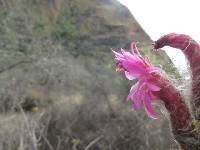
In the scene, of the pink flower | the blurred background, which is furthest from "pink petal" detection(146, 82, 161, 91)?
the blurred background

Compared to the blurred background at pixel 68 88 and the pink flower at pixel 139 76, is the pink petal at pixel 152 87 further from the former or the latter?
the blurred background at pixel 68 88

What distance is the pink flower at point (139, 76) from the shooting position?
7.70 feet

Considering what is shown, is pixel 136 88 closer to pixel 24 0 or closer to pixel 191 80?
pixel 191 80

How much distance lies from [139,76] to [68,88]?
19724 mm

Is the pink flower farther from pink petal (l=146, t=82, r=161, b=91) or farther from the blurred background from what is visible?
the blurred background

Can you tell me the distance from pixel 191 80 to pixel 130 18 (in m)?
10.4

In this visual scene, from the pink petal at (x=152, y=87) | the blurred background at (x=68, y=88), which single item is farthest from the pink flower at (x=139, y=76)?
the blurred background at (x=68, y=88)

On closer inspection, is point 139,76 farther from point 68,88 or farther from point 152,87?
point 68,88

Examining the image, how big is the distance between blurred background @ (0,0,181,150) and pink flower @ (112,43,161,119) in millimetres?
13589

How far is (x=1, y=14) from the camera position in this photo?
70.3 feet

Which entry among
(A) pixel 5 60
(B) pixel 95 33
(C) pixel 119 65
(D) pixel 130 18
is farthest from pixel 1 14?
(C) pixel 119 65

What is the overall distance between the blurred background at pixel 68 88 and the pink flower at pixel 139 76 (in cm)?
→ 1359

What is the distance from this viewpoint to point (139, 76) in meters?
2.38

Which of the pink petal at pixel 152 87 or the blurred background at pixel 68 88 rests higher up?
the pink petal at pixel 152 87
